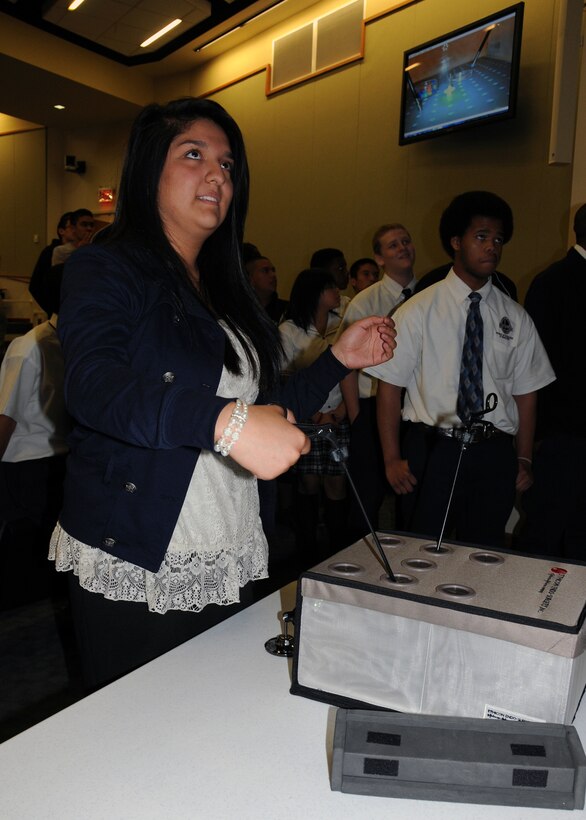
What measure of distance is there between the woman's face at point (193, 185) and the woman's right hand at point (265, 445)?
575 mm

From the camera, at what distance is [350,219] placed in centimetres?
601

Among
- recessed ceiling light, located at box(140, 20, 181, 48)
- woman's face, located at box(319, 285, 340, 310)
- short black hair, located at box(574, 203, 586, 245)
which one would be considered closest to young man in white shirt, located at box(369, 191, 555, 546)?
short black hair, located at box(574, 203, 586, 245)

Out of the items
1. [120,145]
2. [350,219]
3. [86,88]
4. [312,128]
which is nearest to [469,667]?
[350,219]

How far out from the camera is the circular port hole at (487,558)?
1.02 meters

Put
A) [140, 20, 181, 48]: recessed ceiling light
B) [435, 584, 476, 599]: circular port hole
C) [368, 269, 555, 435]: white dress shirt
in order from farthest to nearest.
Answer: [140, 20, 181, 48]: recessed ceiling light < [368, 269, 555, 435]: white dress shirt < [435, 584, 476, 599]: circular port hole

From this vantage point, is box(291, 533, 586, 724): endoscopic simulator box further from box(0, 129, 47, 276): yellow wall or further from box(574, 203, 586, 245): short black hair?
box(0, 129, 47, 276): yellow wall

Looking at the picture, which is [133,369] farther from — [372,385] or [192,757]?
[372,385]

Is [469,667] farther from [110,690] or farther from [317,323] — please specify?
[317,323]

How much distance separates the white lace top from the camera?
112 cm

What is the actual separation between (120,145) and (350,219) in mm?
4304

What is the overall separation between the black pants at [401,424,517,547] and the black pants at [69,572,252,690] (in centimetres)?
111

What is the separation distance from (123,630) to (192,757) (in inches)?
15.5

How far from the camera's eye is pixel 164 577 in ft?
3.67

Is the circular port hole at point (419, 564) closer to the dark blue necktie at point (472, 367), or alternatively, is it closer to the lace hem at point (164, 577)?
the lace hem at point (164, 577)
